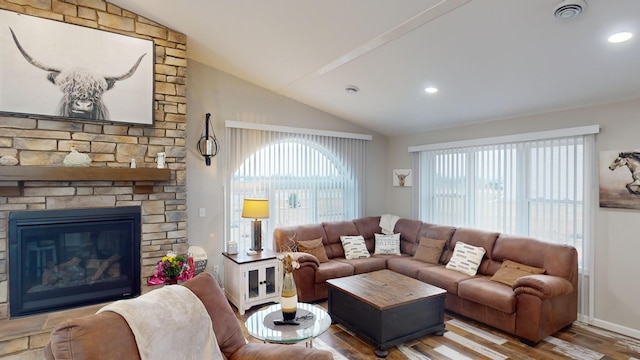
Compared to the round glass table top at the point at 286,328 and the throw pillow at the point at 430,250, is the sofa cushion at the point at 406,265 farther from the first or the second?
the round glass table top at the point at 286,328

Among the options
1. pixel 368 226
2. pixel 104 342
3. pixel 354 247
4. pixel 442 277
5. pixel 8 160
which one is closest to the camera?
pixel 104 342

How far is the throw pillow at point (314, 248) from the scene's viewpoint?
453 cm

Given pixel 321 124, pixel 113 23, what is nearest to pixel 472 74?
A: pixel 321 124

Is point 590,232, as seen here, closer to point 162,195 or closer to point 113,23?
point 162,195

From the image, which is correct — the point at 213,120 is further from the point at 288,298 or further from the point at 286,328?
the point at 286,328

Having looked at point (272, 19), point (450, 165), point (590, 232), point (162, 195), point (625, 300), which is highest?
point (272, 19)

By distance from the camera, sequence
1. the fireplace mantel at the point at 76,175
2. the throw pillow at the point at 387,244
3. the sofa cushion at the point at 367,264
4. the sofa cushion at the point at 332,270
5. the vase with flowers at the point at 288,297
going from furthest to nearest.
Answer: the throw pillow at the point at 387,244 < the sofa cushion at the point at 367,264 < the sofa cushion at the point at 332,270 < the fireplace mantel at the point at 76,175 < the vase with flowers at the point at 288,297

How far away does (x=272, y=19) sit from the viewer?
3.01 m

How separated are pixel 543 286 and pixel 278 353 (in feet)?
8.53

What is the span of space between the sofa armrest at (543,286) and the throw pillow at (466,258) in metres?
0.78

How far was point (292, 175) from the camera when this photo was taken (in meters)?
4.98

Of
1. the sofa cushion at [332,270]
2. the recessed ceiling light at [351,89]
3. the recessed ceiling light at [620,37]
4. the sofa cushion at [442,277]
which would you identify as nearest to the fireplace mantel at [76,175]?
the sofa cushion at [332,270]

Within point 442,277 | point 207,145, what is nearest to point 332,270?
point 442,277

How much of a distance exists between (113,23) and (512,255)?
4.97 metres
